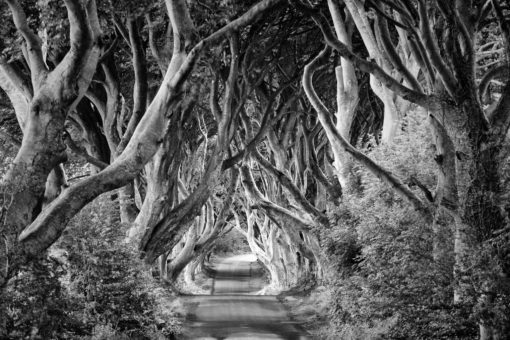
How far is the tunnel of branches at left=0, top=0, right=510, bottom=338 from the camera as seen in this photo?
8922 mm

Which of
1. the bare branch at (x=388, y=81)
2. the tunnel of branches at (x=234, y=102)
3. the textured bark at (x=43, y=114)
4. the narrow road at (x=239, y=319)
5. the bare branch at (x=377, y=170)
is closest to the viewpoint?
the textured bark at (x=43, y=114)

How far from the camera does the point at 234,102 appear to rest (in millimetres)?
18250

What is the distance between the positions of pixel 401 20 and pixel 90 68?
5.32m

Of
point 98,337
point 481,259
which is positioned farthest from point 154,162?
point 481,259

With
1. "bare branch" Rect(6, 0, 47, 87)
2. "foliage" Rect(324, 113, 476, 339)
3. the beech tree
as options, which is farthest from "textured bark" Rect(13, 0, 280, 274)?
"foliage" Rect(324, 113, 476, 339)

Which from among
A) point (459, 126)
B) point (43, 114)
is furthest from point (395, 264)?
point (43, 114)

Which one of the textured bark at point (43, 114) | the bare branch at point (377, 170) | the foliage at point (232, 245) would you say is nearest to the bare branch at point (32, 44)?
the textured bark at point (43, 114)

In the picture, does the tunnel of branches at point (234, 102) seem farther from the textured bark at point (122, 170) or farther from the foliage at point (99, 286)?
the foliage at point (99, 286)

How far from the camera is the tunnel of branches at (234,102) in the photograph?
8.92m

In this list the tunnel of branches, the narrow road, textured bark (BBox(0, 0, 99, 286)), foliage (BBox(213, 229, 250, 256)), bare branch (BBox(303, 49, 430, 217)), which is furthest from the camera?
foliage (BBox(213, 229, 250, 256))

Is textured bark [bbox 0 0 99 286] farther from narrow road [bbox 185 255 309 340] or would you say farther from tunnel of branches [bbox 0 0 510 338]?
narrow road [bbox 185 255 309 340]

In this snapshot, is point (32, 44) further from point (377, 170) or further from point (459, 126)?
point (459, 126)

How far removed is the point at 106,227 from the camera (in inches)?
464

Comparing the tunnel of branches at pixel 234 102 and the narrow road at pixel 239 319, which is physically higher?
the tunnel of branches at pixel 234 102
